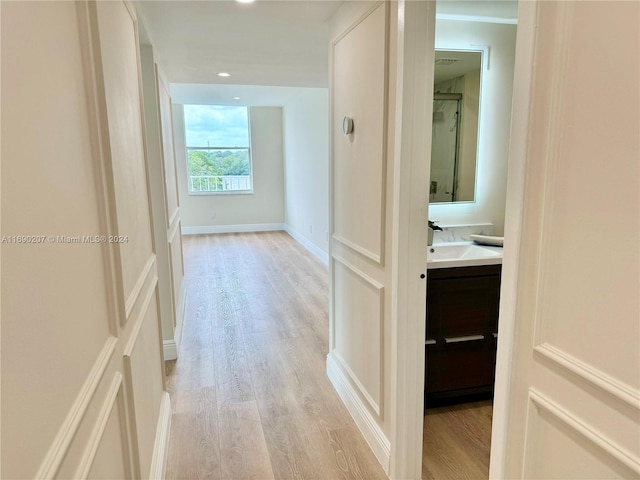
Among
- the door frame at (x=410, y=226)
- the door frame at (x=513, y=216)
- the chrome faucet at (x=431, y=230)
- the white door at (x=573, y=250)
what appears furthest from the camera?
the chrome faucet at (x=431, y=230)

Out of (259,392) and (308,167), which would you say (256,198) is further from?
(259,392)

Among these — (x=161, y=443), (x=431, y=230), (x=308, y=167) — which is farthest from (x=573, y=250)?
(x=308, y=167)

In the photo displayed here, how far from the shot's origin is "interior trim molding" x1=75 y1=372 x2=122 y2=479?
2.77 ft

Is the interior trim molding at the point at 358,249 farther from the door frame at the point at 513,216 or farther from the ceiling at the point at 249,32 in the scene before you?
the ceiling at the point at 249,32

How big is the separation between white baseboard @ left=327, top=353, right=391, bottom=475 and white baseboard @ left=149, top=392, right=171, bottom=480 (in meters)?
0.97

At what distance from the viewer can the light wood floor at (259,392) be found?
1950mm

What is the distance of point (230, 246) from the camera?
7.04 metres

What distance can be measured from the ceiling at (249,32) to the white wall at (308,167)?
163 centimetres

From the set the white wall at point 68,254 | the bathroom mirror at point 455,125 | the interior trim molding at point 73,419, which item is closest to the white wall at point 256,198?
the bathroom mirror at point 455,125

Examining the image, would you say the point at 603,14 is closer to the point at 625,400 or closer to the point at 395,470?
the point at 625,400

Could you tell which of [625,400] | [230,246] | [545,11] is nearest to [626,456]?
[625,400]

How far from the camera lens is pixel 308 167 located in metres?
6.51

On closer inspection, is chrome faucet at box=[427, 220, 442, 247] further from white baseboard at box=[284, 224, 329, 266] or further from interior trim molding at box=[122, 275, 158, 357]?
white baseboard at box=[284, 224, 329, 266]

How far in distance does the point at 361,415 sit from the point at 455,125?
1844mm
